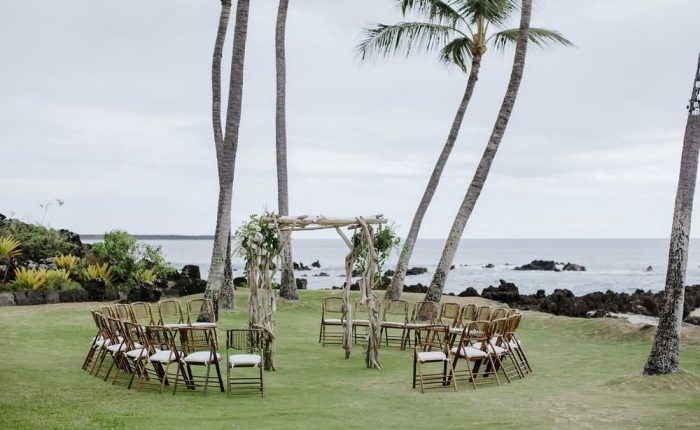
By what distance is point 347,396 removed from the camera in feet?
36.3

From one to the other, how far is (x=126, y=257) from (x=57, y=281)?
133 inches

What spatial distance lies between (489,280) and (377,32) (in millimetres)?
39316

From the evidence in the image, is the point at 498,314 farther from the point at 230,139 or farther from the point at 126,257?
the point at 126,257

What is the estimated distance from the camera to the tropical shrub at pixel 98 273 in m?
23.5

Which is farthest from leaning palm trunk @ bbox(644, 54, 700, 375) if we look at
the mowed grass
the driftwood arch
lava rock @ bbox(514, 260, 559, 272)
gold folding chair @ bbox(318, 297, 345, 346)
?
lava rock @ bbox(514, 260, 559, 272)

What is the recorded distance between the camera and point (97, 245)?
25.3m

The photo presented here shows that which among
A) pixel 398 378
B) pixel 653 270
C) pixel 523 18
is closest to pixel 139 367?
pixel 398 378

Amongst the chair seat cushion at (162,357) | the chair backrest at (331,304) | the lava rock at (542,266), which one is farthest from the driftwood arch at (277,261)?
the lava rock at (542,266)

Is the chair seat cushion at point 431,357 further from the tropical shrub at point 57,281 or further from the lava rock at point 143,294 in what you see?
the tropical shrub at point 57,281

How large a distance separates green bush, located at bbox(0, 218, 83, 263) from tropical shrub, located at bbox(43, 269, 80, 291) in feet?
10.0

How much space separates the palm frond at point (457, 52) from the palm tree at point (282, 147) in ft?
17.4

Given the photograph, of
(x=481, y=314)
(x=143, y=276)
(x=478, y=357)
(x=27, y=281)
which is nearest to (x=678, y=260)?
(x=478, y=357)

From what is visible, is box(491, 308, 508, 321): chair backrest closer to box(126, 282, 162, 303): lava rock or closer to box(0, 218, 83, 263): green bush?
box(126, 282, 162, 303): lava rock

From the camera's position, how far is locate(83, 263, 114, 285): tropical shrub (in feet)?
77.0
